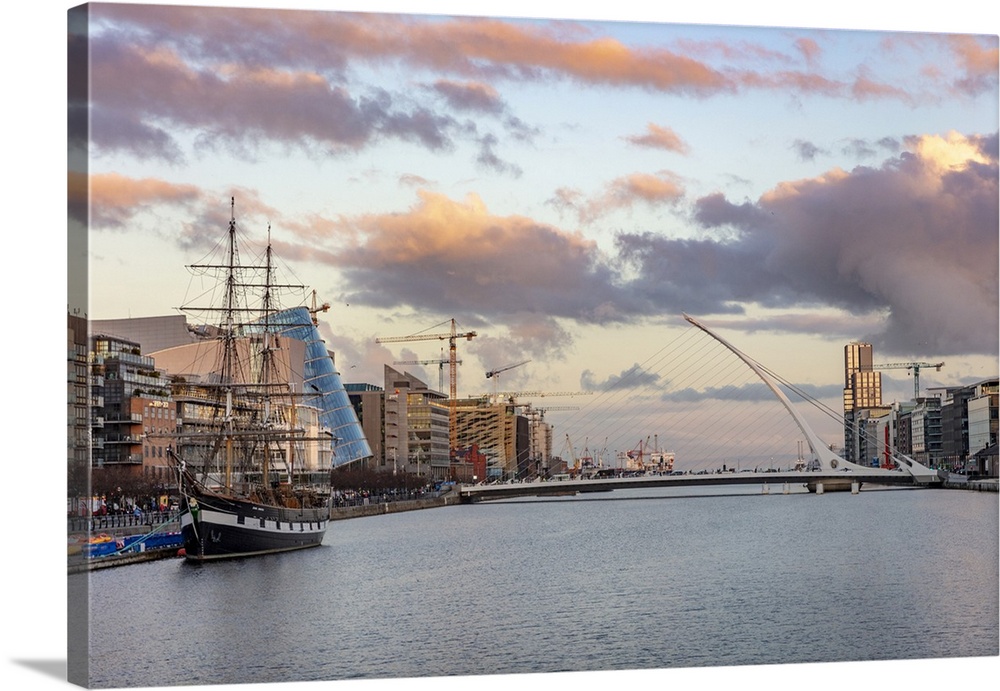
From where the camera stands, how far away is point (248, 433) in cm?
3017

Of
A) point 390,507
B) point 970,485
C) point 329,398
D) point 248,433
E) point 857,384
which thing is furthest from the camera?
point 390,507

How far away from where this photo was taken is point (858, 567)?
23.0 metres

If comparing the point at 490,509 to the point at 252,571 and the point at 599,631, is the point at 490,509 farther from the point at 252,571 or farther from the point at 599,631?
the point at 599,631

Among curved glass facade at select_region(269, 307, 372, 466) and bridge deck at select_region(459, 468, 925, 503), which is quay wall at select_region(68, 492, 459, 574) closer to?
curved glass facade at select_region(269, 307, 372, 466)

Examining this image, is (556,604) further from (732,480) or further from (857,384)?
(732,480)

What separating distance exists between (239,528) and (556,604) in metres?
12.8

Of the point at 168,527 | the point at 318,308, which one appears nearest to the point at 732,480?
the point at 168,527

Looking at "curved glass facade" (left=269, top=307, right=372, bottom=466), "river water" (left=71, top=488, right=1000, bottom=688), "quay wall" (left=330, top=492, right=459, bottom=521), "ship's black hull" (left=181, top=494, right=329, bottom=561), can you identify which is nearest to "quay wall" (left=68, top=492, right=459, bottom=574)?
"quay wall" (left=330, top=492, right=459, bottom=521)

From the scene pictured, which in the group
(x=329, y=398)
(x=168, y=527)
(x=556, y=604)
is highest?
(x=329, y=398)

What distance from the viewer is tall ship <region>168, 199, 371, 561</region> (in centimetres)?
2873

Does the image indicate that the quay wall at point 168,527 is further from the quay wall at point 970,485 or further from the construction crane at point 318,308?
the quay wall at point 970,485

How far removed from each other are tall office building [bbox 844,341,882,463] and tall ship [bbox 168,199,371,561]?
8968 millimetres

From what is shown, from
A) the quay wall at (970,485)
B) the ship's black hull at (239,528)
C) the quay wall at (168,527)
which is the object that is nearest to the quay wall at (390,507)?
the quay wall at (168,527)

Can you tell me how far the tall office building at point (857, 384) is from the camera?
75.3ft
